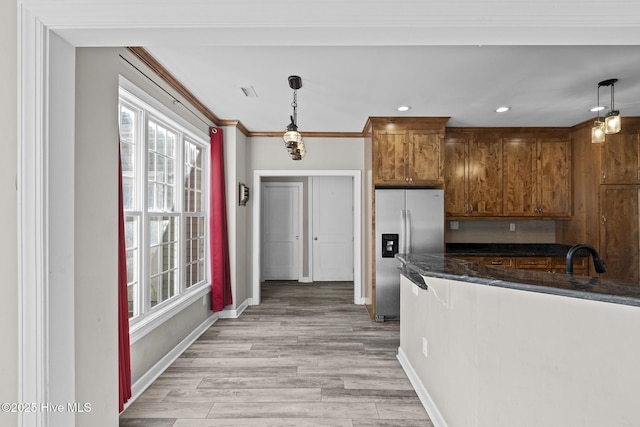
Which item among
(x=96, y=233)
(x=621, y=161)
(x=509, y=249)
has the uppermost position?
(x=621, y=161)

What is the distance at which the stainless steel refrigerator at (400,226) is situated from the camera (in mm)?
4059

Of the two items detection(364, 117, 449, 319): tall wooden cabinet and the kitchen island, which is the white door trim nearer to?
detection(364, 117, 449, 319): tall wooden cabinet

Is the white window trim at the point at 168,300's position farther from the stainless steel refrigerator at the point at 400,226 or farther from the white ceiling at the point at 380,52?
the stainless steel refrigerator at the point at 400,226

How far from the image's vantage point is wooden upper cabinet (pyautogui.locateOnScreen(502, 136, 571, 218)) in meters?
4.52

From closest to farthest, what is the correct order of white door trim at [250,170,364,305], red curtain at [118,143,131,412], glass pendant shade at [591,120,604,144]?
1. red curtain at [118,143,131,412]
2. glass pendant shade at [591,120,604,144]
3. white door trim at [250,170,364,305]

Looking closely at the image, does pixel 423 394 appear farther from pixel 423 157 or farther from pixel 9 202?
pixel 423 157

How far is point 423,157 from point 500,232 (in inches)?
73.8

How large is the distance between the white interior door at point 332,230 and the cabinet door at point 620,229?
3.87m

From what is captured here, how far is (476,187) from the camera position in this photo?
4.56 metres

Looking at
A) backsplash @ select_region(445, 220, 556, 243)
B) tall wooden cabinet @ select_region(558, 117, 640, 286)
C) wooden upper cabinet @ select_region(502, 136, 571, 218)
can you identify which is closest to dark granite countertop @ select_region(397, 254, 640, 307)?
backsplash @ select_region(445, 220, 556, 243)

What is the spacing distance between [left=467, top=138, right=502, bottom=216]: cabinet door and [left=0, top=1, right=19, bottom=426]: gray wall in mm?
4679

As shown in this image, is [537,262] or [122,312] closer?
[122,312]

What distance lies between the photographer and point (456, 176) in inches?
179

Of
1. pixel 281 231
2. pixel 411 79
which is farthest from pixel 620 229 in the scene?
pixel 281 231
